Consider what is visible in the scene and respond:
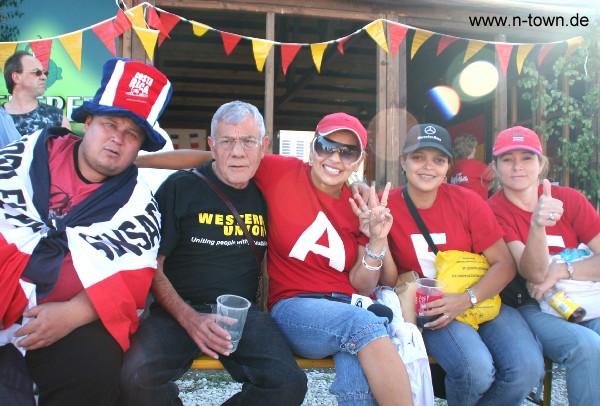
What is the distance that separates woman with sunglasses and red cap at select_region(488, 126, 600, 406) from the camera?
8.52 ft

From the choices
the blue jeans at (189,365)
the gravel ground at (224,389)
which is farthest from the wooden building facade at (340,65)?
the blue jeans at (189,365)

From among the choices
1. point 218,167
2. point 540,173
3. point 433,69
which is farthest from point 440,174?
point 433,69

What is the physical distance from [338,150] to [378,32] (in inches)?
109

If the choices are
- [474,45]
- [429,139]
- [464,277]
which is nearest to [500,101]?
[474,45]

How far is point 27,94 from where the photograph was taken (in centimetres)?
393

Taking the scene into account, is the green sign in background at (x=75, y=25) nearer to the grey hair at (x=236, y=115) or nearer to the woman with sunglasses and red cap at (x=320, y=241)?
the woman with sunglasses and red cap at (x=320, y=241)

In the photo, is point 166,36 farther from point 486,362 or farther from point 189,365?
point 486,362

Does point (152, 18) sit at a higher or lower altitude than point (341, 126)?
higher

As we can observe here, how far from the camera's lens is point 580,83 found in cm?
688

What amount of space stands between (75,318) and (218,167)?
105 centimetres

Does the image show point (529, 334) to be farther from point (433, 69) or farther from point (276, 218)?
point (433, 69)

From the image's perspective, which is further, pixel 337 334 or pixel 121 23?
pixel 121 23

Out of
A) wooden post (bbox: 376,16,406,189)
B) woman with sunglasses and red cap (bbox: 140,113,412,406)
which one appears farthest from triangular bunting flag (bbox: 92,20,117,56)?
wooden post (bbox: 376,16,406,189)

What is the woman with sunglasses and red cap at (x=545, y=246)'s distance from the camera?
2.60 metres
